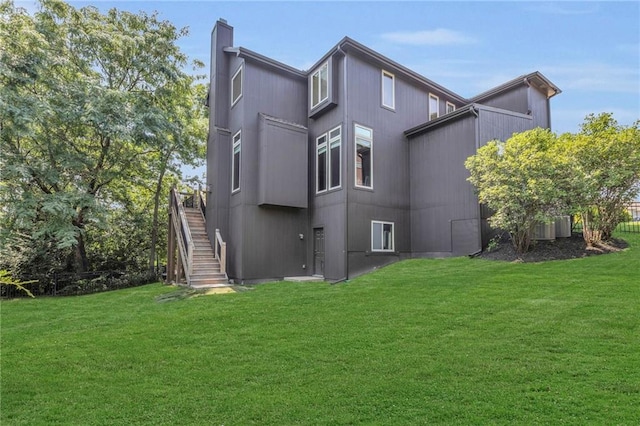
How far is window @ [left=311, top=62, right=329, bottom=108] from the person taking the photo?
43.4 feet

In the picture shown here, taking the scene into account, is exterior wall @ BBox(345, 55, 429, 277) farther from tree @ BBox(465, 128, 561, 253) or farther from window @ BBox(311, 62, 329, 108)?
tree @ BBox(465, 128, 561, 253)

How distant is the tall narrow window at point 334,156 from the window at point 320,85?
1409 millimetres

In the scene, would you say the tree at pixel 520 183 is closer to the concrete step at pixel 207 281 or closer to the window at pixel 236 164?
the window at pixel 236 164

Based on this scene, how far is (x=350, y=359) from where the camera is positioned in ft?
15.4

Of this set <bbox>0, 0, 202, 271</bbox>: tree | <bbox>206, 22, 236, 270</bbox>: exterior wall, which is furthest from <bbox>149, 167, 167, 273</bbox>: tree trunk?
<bbox>206, 22, 236, 270</bbox>: exterior wall

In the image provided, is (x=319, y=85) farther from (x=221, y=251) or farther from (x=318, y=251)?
(x=221, y=251)

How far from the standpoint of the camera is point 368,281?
33.8 feet

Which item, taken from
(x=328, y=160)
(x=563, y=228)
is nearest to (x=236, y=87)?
(x=328, y=160)

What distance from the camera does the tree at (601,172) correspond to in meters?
10.3

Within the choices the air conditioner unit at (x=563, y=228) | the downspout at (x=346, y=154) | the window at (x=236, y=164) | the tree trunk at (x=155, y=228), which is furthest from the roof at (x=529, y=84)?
the tree trunk at (x=155, y=228)

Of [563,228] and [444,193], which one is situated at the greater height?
[444,193]

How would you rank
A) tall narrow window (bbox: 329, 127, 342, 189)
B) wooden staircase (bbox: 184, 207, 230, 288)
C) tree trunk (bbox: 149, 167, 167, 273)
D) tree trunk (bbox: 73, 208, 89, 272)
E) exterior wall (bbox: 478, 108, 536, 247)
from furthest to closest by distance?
1. tree trunk (bbox: 149, 167, 167, 273)
2. tree trunk (bbox: 73, 208, 89, 272)
3. tall narrow window (bbox: 329, 127, 342, 189)
4. exterior wall (bbox: 478, 108, 536, 247)
5. wooden staircase (bbox: 184, 207, 230, 288)

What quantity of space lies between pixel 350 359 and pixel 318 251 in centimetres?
883

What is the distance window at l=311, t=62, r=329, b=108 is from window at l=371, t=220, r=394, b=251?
5.04 m
